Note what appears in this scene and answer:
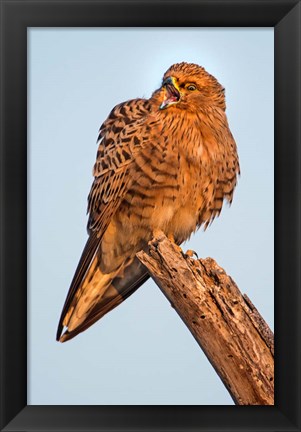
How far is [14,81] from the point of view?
266cm

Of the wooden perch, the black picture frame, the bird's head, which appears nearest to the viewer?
the wooden perch

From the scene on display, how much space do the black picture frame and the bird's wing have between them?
343 millimetres

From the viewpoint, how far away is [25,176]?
2.64m

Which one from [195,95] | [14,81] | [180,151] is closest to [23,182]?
[14,81]

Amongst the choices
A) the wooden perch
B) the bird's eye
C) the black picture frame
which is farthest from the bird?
the wooden perch

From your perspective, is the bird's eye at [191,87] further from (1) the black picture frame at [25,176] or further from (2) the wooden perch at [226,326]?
(2) the wooden perch at [226,326]

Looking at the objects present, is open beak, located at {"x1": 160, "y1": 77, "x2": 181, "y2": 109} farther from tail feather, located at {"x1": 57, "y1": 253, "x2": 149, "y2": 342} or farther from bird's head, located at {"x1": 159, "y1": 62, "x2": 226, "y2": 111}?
tail feather, located at {"x1": 57, "y1": 253, "x2": 149, "y2": 342}

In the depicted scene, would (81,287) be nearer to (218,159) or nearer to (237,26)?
(218,159)

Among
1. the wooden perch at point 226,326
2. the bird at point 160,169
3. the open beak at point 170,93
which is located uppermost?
the open beak at point 170,93

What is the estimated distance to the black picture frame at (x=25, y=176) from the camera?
2.62 metres

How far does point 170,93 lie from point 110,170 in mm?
410

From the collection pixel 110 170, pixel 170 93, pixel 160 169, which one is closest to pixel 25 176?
pixel 110 170

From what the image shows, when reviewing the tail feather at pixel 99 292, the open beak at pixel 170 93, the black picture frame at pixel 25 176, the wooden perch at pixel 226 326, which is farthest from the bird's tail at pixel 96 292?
the open beak at pixel 170 93

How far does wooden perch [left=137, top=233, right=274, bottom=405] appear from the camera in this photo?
8.19 feet
